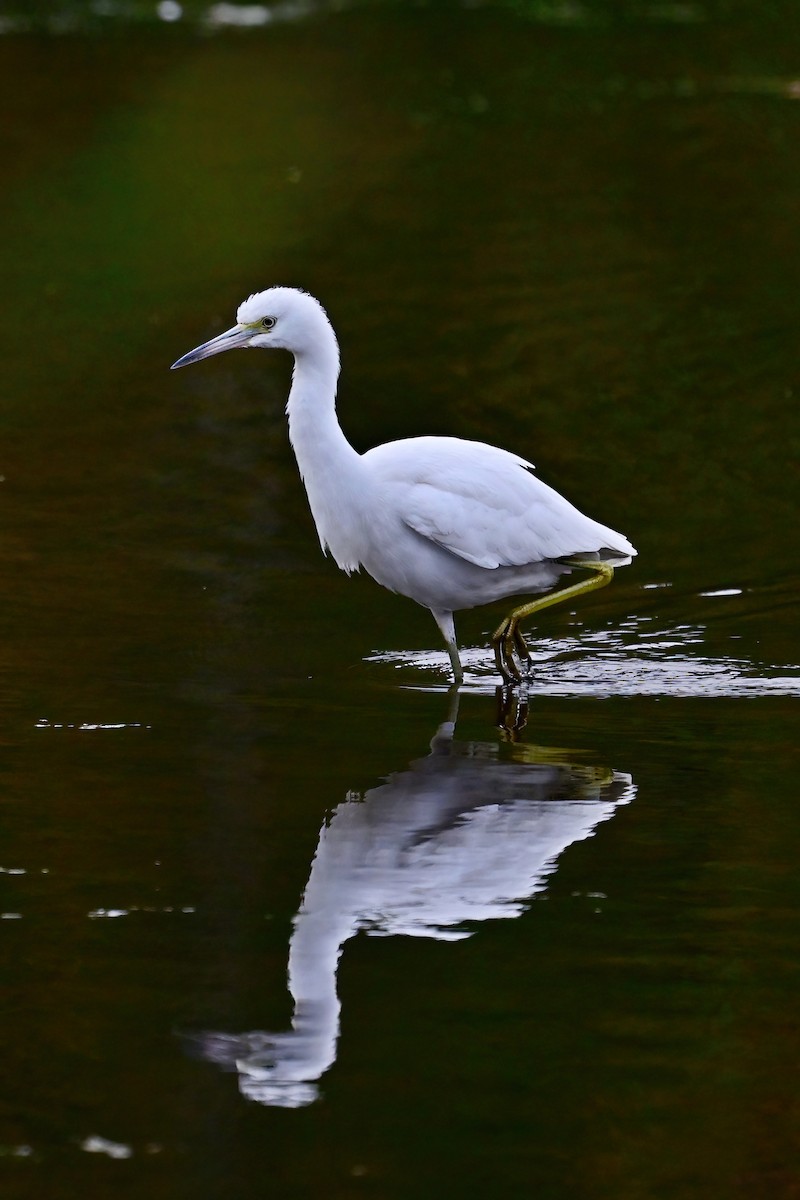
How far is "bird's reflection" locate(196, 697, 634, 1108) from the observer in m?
5.24

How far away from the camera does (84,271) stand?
698 inches

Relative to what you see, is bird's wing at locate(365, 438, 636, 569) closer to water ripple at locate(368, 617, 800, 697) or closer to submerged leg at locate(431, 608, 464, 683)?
submerged leg at locate(431, 608, 464, 683)

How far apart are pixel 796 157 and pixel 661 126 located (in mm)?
2123

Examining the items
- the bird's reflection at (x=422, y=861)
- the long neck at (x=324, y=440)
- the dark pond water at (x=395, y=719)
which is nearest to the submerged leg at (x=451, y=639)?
the dark pond water at (x=395, y=719)

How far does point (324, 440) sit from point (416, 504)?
0.48 meters

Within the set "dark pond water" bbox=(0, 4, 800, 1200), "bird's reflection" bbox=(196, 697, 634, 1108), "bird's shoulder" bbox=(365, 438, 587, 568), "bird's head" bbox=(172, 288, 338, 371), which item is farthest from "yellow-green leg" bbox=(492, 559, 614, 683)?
"bird's head" bbox=(172, 288, 338, 371)

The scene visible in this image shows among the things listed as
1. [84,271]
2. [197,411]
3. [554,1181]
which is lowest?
[554,1181]

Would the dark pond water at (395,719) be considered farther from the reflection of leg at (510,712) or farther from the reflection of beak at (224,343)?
the reflection of beak at (224,343)

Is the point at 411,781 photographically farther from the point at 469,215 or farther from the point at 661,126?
the point at 661,126

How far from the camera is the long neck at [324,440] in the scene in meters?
8.32

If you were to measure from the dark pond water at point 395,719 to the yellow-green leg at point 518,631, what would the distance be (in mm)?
131

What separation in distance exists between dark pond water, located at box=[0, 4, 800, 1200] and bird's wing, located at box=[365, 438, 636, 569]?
2.00 feet

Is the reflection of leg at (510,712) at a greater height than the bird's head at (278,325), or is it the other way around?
the bird's head at (278,325)

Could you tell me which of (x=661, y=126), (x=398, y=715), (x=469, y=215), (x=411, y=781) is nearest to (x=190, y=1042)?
(x=411, y=781)
